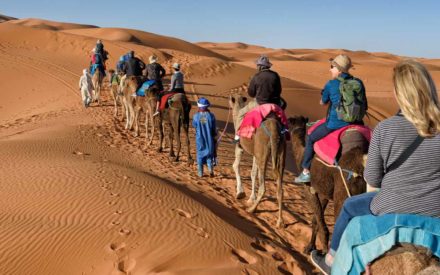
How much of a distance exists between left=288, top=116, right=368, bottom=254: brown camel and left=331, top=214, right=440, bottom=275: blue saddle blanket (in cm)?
231

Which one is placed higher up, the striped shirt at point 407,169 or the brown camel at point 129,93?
the striped shirt at point 407,169

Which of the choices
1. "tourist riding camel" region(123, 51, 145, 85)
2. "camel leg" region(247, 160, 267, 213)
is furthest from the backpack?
"tourist riding camel" region(123, 51, 145, 85)

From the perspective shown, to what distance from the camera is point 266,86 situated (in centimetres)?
831

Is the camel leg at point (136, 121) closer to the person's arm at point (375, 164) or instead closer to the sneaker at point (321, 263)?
the sneaker at point (321, 263)

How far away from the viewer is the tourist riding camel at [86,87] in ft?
66.2

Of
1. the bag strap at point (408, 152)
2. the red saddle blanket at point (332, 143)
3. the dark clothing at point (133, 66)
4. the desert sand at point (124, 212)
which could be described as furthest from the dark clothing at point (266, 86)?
the dark clothing at point (133, 66)

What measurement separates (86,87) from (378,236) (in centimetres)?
1899

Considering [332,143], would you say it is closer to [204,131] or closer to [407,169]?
[407,169]

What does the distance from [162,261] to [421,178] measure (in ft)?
12.1

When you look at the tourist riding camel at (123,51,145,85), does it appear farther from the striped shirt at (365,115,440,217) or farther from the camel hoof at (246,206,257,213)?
the striped shirt at (365,115,440,217)

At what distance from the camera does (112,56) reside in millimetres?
36812

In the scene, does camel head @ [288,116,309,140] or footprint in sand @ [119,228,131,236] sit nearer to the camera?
footprint in sand @ [119,228,131,236]

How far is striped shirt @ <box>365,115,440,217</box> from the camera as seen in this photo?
3.04 meters

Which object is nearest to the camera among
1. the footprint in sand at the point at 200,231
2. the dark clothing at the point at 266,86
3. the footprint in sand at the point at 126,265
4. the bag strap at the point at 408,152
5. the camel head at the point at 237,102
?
the bag strap at the point at 408,152
